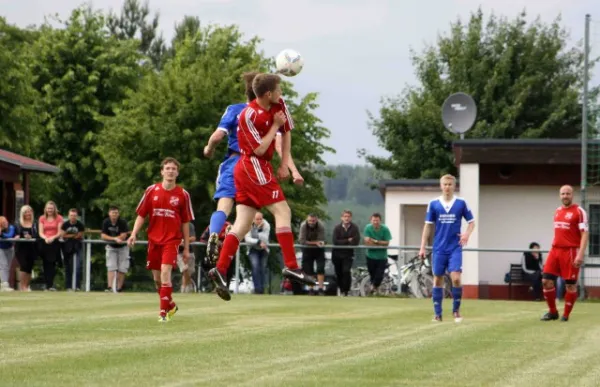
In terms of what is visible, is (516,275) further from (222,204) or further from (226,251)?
(226,251)

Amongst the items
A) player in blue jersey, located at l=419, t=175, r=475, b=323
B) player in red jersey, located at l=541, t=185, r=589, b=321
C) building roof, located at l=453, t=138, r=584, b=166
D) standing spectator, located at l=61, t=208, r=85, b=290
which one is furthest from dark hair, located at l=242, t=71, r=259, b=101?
building roof, located at l=453, t=138, r=584, b=166

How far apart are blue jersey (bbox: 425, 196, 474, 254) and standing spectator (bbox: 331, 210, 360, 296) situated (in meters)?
12.9

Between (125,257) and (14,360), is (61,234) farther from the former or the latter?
(14,360)

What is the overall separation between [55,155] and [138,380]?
195 feet

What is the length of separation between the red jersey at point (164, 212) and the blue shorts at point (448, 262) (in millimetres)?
3321

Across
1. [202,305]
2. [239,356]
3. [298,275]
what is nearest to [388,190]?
[202,305]

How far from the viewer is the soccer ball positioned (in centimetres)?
1537

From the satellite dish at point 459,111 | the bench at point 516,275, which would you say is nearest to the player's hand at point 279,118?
the bench at point 516,275

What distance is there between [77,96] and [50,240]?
37261 mm

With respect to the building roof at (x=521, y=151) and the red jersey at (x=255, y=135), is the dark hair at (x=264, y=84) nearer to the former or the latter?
the red jersey at (x=255, y=135)

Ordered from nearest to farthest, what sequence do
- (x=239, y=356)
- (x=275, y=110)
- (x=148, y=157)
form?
(x=239, y=356) < (x=275, y=110) < (x=148, y=157)

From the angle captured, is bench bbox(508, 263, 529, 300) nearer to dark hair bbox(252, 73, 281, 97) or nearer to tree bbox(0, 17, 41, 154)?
dark hair bbox(252, 73, 281, 97)

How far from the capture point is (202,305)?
832 inches

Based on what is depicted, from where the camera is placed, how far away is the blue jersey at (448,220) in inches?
695
